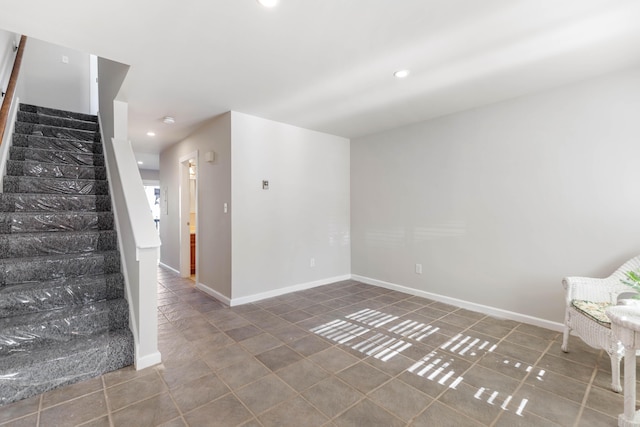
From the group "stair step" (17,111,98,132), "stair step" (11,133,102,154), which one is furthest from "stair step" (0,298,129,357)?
"stair step" (17,111,98,132)

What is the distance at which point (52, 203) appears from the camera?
3.08 metres

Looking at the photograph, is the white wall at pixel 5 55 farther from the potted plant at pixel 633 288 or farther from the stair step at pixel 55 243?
the potted plant at pixel 633 288

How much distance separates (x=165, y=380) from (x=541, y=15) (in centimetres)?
359

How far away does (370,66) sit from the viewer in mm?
2525

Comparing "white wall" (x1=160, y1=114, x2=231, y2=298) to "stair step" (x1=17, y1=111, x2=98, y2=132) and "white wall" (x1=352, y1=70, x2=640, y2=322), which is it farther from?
"white wall" (x1=352, y1=70, x2=640, y2=322)

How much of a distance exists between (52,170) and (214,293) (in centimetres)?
242

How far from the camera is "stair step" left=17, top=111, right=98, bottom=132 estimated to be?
3.76 meters

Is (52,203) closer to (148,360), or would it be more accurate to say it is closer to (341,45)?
(148,360)

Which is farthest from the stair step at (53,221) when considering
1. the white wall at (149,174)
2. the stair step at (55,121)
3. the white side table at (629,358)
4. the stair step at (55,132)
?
the white wall at (149,174)

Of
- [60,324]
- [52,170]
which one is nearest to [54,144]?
[52,170]

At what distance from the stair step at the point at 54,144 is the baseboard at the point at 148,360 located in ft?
9.92

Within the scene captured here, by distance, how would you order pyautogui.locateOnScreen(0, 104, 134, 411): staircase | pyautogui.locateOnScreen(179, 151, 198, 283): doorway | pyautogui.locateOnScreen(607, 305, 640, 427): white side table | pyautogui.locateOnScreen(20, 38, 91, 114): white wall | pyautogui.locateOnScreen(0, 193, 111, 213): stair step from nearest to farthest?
1. pyautogui.locateOnScreen(607, 305, 640, 427): white side table
2. pyautogui.locateOnScreen(0, 104, 134, 411): staircase
3. pyautogui.locateOnScreen(0, 193, 111, 213): stair step
4. pyautogui.locateOnScreen(20, 38, 91, 114): white wall
5. pyautogui.locateOnScreen(179, 151, 198, 283): doorway

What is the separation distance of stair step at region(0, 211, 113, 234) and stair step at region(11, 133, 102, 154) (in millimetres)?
1197

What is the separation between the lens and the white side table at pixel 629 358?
1.61 meters
